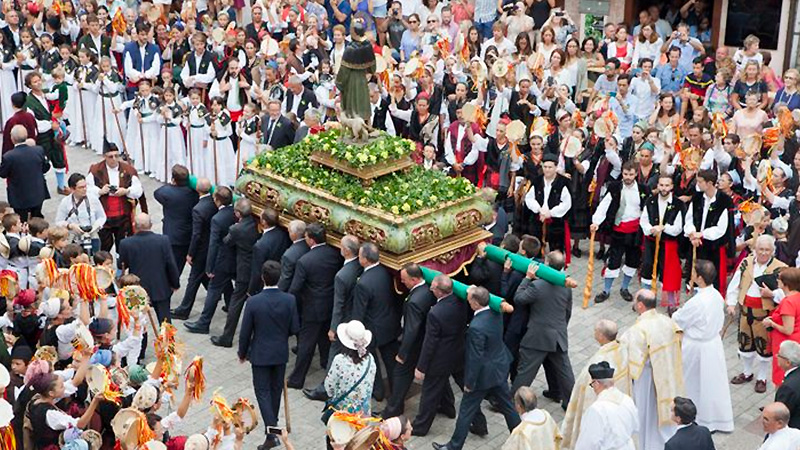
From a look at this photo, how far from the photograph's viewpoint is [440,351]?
12.6 metres

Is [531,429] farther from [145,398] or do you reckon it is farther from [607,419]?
[145,398]

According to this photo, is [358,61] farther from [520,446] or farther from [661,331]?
[520,446]

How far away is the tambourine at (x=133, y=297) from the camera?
501 inches

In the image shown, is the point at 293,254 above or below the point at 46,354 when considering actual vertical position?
Answer: above

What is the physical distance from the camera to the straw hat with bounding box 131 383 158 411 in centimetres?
1010

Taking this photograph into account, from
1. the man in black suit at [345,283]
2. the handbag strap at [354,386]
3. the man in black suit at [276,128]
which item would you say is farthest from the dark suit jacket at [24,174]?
the handbag strap at [354,386]

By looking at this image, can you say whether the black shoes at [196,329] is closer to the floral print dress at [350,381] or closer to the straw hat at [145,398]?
the floral print dress at [350,381]

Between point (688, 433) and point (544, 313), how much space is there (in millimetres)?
2637

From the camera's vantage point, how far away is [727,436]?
42.9ft

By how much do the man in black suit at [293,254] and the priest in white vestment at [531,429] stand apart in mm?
3947

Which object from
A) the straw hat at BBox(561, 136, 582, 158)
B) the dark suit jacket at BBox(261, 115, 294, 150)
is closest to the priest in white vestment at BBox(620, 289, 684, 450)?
the straw hat at BBox(561, 136, 582, 158)

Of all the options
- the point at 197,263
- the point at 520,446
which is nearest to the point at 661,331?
the point at 520,446

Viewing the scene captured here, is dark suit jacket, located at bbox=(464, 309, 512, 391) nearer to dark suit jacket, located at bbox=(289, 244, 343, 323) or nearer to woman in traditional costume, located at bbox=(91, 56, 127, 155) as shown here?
dark suit jacket, located at bbox=(289, 244, 343, 323)

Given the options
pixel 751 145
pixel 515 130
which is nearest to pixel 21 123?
pixel 515 130
